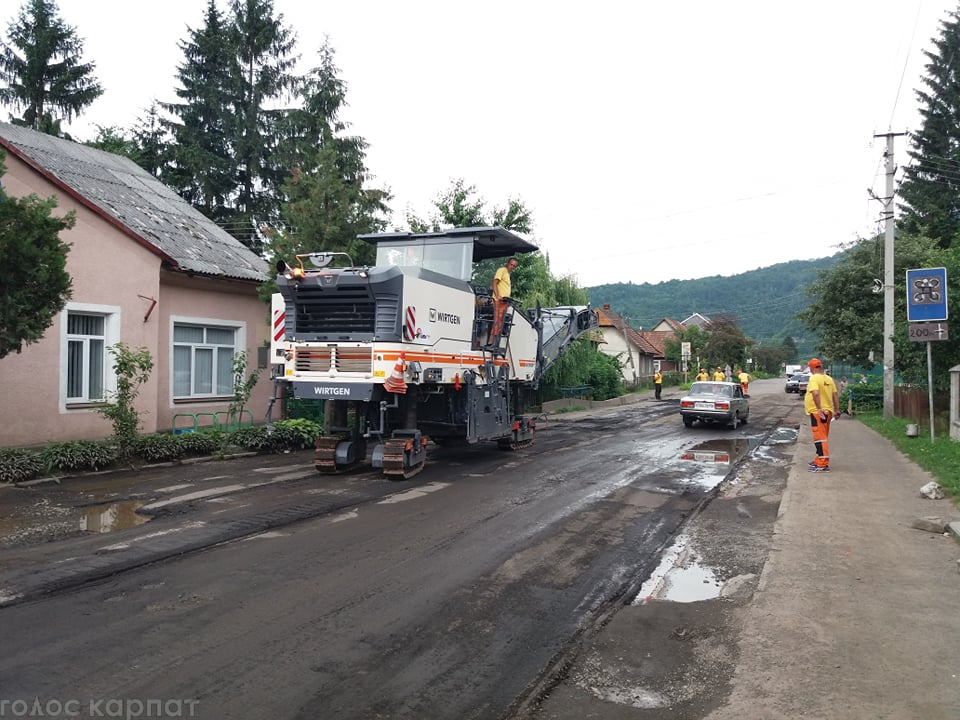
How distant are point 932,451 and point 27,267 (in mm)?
15807

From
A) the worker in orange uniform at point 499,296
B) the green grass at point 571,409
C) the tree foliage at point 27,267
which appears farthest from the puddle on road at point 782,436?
the tree foliage at point 27,267

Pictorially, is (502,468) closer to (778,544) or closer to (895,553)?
(778,544)

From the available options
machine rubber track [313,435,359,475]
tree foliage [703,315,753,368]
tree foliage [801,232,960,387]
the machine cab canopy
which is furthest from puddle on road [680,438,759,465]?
tree foliage [703,315,753,368]

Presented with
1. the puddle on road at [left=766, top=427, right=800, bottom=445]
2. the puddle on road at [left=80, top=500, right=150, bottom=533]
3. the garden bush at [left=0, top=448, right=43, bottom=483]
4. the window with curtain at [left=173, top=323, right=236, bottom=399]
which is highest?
the window with curtain at [left=173, top=323, right=236, bottom=399]

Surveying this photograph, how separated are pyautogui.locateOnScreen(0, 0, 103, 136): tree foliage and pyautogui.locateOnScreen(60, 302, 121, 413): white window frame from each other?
71.8 feet

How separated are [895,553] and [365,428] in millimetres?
8182

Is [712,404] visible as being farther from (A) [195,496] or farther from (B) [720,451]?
(A) [195,496]

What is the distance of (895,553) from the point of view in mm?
7312

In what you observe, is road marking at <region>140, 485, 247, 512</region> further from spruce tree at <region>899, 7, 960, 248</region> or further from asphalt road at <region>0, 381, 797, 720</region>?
spruce tree at <region>899, 7, 960, 248</region>

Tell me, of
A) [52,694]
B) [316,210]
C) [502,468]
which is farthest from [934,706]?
[316,210]

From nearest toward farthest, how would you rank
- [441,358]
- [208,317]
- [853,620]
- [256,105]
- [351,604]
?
[853,620] → [351,604] → [441,358] → [208,317] → [256,105]

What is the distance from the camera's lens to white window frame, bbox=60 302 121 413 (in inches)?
585

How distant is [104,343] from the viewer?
15.8 meters

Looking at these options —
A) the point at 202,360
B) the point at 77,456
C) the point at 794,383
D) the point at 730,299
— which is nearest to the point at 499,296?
→ the point at 77,456
